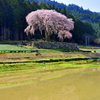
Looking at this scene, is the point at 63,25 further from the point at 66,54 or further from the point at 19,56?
the point at 19,56

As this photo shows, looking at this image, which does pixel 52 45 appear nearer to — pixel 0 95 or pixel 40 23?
pixel 40 23

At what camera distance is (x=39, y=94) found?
7984 millimetres

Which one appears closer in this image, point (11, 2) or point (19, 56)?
point (19, 56)

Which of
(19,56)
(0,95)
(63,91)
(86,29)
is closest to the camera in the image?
(0,95)

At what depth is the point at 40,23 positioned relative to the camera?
3953 cm

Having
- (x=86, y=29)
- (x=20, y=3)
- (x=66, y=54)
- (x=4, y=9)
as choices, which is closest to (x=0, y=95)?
(x=66, y=54)

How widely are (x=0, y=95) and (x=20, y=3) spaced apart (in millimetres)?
61737

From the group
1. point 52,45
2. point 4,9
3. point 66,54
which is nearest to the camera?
point 66,54

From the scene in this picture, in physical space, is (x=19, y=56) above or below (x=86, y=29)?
below

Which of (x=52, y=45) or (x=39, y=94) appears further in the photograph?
(x=52, y=45)

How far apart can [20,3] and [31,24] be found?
28468mm

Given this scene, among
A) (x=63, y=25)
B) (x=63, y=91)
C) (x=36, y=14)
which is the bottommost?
(x=63, y=91)

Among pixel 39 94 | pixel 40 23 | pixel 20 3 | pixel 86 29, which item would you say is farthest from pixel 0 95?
pixel 86 29

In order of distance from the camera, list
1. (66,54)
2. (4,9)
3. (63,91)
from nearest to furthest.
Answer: (63,91), (66,54), (4,9)
